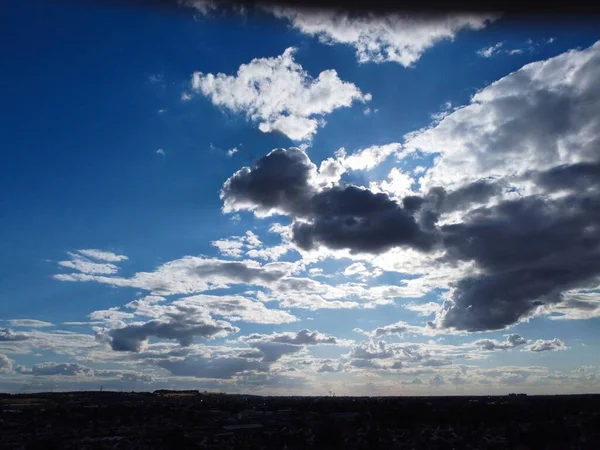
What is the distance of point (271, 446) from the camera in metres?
36.3

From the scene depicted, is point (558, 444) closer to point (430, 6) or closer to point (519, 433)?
point (519, 433)

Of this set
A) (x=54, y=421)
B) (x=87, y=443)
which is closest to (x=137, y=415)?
(x=54, y=421)

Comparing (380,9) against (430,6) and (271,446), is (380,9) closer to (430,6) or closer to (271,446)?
(430,6)

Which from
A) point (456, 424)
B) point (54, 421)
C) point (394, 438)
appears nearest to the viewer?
point (394, 438)

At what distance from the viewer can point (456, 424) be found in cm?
5678

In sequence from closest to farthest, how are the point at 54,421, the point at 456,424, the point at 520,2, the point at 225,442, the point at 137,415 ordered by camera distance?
the point at 520,2 < the point at 225,442 < the point at 456,424 < the point at 54,421 < the point at 137,415

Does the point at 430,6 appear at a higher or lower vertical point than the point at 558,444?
higher

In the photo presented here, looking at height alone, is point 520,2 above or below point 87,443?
above

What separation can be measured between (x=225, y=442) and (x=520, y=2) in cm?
3969

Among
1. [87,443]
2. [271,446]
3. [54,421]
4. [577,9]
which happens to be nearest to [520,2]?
[577,9]

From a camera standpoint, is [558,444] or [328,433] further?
[328,433]

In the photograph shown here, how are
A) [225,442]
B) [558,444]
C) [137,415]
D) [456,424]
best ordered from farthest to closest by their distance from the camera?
[137,415]
[456,424]
[225,442]
[558,444]

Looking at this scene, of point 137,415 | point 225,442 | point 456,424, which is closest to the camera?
point 225,442

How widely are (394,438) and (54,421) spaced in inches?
1560
